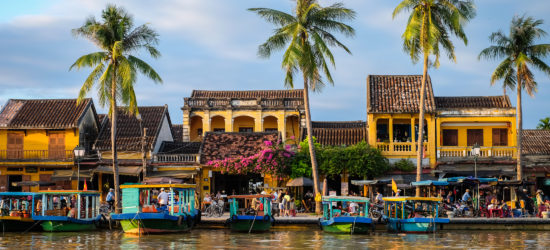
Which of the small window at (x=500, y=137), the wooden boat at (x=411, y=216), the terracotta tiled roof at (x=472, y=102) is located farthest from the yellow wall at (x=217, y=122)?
the wooden boat at (x=411, y=216)

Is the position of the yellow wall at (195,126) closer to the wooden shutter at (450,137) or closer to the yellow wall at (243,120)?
the yellow wall at (243,120)

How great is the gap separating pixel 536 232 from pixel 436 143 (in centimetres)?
1053

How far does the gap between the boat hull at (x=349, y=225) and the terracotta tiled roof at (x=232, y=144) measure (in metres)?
12.5

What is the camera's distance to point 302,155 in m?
39.8

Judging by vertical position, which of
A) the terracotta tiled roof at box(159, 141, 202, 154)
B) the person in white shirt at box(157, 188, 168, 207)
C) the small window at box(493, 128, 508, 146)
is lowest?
the person in white shirt at box(157, 188, 168, 207)

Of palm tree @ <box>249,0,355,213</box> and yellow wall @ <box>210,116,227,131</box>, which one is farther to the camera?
yellow wall @ <box>210,116,227,131</box>

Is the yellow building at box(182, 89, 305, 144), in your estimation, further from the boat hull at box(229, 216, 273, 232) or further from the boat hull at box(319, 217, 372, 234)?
the boat hull at box(319, 217, 372, 234)

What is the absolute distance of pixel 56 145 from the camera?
143 ft

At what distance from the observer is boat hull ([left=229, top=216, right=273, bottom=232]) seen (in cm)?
3017

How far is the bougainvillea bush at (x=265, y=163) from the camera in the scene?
39312mm

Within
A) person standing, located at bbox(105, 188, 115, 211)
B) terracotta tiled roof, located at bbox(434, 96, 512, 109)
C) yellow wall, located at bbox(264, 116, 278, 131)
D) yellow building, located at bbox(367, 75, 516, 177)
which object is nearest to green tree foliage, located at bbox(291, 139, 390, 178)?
yellow building, located at bbox(367, 75, 516, 177)

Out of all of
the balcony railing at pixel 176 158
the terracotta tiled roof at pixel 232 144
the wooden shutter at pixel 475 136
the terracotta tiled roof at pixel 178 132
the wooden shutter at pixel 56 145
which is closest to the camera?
the wooden shutter at pixel 475 136

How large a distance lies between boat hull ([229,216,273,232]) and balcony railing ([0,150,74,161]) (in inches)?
642

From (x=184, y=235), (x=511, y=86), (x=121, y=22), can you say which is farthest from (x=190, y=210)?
(x=511, y=86)
